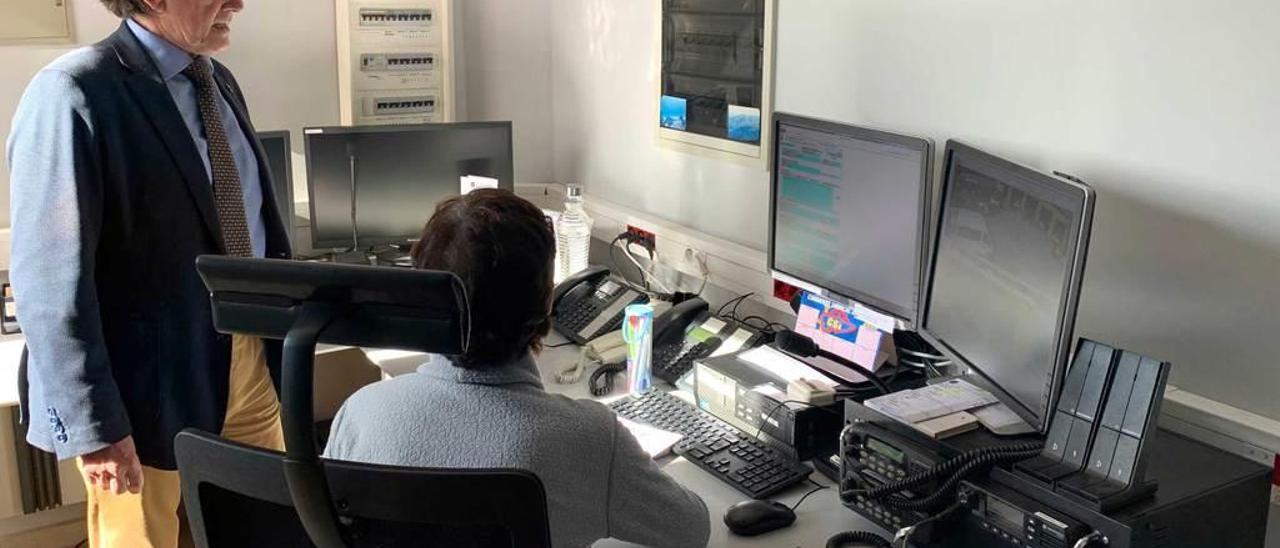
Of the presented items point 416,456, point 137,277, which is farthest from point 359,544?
point 137,277

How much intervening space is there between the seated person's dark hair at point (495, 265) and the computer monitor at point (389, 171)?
1.64m

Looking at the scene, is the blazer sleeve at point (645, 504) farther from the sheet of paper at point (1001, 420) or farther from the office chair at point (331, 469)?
the sheet of paper at point (1001, 420)

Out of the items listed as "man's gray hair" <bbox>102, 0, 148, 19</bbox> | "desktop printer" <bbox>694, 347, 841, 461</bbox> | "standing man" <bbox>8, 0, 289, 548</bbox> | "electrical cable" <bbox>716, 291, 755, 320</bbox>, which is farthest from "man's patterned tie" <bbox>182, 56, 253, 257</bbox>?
"electrical cable" <bbox>716, 291, 755, 320</bbox>

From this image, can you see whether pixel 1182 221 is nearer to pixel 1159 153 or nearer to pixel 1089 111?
pixel 1159 153

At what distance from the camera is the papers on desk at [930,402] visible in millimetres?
1620

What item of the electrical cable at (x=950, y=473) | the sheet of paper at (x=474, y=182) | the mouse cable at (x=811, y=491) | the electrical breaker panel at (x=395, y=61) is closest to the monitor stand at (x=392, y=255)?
the sheet of paper at (x=474, y=182)

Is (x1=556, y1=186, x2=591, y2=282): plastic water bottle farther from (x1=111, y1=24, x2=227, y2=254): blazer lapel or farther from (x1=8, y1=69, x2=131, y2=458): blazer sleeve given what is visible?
(x1=8, y1=69, x2=131, y2=458): blazer sleeve

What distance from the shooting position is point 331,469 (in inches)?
39.0

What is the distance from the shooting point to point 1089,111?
1.74 meters

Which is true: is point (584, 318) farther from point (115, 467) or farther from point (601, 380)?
point (115, 467)

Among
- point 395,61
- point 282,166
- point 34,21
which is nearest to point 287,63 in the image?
point 395,61

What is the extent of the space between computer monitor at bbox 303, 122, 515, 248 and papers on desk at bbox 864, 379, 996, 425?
1.65 m

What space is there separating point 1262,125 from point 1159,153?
16 centimetres

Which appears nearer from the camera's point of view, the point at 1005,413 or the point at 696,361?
the point at 1005,413
